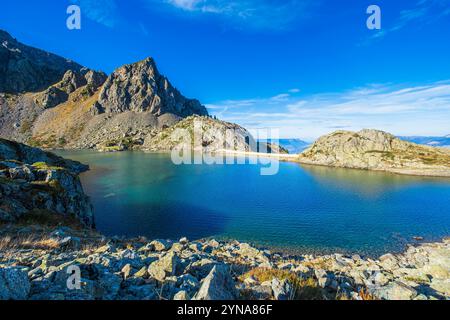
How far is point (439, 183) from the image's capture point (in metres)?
74.6

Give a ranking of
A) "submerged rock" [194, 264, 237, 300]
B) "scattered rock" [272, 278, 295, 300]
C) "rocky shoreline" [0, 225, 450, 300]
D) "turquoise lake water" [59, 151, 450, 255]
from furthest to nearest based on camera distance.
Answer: "turquoise lake water" [59, 151, 450, 255]
"scattered rock" [272, 278, 295, 300]
"rocky shoreline" [0, 225, 450, 300]
"submerged rock" [194, 264, 237, 300]

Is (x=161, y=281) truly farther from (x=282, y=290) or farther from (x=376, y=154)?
(x=376, y=154)

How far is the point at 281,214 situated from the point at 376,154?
9681 centimetres

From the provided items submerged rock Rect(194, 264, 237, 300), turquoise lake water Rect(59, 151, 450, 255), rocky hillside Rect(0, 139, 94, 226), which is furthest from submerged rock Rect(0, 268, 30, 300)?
turquoise lake water Rect(59, 151, 450, 255)

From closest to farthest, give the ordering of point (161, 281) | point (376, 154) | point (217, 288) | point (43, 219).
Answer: point (217, 288)
point (161, 281)
point (43, 219)
point (376, 154)

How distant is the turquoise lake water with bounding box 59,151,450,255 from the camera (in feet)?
103

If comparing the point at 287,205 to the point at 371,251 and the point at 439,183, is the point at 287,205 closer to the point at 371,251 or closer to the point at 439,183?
the point at 371,251

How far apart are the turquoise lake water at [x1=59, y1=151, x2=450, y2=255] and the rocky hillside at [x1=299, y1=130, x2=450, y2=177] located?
38.2m

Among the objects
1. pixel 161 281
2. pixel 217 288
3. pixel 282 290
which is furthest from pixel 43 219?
pixel 282 290

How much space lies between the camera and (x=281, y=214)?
132 feet

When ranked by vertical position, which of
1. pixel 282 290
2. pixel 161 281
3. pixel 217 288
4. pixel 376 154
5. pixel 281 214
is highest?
pixel 376 154

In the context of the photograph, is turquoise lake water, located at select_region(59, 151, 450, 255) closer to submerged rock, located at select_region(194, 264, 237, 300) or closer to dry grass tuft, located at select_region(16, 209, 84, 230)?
dry grass tuft, located at select_region(16, 209, 84, 230)
